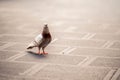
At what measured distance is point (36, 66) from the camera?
628 centimetres

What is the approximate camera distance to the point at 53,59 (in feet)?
22.0

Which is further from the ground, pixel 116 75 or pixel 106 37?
pixel 106 37

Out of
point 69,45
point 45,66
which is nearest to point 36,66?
point 45,66

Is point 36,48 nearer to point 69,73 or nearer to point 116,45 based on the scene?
point 116,45

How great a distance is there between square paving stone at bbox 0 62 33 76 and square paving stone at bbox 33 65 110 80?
313mm

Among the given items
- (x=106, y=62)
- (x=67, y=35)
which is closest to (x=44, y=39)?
(x=106, y=62)

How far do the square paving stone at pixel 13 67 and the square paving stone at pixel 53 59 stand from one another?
304 millimetres

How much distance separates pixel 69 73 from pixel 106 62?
0.85m

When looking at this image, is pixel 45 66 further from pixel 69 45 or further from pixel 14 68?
pixel 69 45

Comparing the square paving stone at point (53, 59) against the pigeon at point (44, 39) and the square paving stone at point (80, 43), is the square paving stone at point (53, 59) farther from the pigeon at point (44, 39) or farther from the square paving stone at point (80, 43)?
the square paving stone at point (80, 43)

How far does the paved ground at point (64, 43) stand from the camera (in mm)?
5941

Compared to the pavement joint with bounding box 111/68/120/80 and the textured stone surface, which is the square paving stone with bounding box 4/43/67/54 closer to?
the textured stone surface

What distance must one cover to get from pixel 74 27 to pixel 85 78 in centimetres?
422

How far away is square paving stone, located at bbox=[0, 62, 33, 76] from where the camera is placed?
5953 millimetres
